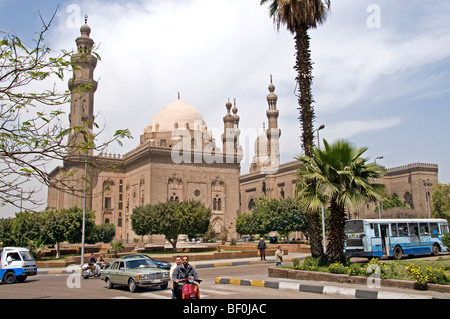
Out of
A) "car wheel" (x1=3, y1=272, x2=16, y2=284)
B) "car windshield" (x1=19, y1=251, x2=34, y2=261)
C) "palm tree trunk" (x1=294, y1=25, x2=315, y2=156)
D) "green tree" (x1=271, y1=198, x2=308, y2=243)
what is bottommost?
"car wheel" (x1=3, y1=272, x2=16, y2=284)

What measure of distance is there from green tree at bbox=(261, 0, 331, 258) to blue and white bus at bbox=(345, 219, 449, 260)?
5.50m

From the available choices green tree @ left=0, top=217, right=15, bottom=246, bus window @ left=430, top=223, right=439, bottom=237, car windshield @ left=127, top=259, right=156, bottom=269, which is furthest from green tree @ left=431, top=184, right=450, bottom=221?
green tree @ left=0, top=217, right=15, bottom=246

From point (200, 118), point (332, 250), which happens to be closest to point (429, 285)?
point (332, 250)

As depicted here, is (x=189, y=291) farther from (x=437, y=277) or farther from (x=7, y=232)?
(x=7, y=232)

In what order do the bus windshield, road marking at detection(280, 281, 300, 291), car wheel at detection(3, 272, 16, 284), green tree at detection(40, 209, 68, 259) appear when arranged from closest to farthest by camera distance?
1. road marking at detection(280, 281, 300, 291)
2. car wheel at detection(3, 272, 16, 284)
3. the bus windshield
4. green tree at detection(40, 209, 68, 259)

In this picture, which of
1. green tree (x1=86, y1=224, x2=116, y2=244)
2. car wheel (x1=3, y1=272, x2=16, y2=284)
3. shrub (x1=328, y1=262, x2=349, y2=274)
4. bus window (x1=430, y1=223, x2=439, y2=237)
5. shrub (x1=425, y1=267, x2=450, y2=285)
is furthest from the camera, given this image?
green tree (x1=86, y1=224, x2=116, y2=244)

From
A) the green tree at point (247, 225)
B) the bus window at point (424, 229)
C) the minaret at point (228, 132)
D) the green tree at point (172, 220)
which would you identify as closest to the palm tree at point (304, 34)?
the bus window at point (424, 229)

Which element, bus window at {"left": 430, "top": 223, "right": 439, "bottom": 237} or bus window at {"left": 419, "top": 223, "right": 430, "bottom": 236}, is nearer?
bus window at {"left": 419, "top": 223, "right": 430, "bottom": 236}

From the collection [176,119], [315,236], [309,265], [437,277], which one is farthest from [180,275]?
[176,119]

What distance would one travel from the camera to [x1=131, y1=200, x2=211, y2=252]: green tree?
30.5 m

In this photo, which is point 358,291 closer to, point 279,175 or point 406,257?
point 406,257

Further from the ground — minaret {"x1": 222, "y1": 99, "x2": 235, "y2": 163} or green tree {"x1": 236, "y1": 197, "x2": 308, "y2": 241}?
minaret {"x1": 222, "y1": 99, "x2": 235, "y2": 163}

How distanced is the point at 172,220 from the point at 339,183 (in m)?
20.2

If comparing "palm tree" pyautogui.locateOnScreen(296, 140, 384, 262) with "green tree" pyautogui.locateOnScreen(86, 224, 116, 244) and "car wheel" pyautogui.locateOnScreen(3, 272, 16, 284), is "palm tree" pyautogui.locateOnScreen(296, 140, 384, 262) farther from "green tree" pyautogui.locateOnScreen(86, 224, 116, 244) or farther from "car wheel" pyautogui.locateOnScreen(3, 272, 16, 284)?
"green tree" pyautogui.locateOnScreen(86, 224, 116, 244)
